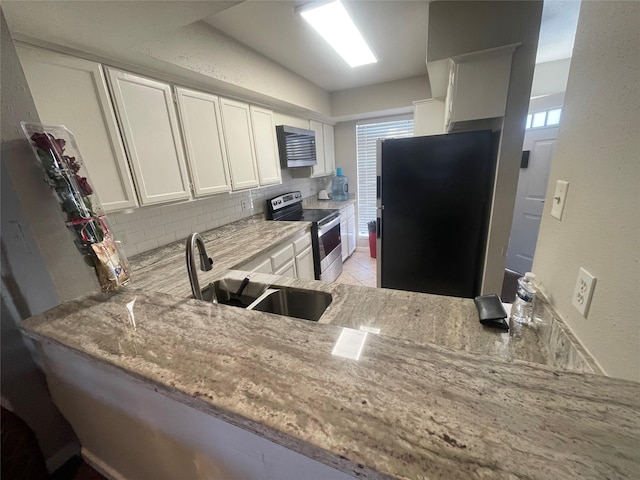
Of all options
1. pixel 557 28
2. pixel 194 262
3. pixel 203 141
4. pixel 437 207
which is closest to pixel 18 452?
pixel 194 262

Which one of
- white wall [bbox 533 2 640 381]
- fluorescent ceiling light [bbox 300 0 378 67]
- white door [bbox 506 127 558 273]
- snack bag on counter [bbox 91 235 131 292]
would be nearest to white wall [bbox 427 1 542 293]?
fluorescent ceiling light [bbox 300 0 378 67]

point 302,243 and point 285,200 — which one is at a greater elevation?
point 285,200

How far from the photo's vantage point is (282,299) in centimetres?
131

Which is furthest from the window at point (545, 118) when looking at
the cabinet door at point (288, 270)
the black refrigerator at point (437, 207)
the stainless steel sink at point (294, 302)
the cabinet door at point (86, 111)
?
the cabinet door at point (86, 111)

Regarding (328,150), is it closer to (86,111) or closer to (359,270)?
(359,270)

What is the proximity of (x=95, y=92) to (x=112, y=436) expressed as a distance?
5.68 feet

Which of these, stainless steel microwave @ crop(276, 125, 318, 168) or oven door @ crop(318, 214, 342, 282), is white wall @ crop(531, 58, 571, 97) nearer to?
stainless steel microwave @ crop(276, 125, 318, 168)

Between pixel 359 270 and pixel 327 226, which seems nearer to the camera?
pixel 327 226

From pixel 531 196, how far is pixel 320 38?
300cm

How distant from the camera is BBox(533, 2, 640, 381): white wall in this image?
1.78ft

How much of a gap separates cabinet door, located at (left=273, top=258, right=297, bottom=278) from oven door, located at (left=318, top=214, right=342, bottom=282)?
1.81 feet

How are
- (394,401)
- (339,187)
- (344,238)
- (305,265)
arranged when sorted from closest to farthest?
(394,401) → (305,265) → (344,238) → (339,187)

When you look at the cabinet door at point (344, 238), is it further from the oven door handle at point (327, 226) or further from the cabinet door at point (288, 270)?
the cabinet door at point (288, 270)

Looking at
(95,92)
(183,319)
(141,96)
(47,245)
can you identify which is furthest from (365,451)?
(141,96)
